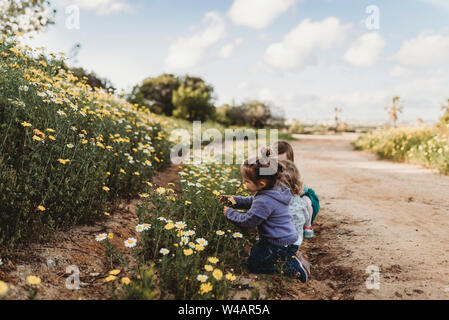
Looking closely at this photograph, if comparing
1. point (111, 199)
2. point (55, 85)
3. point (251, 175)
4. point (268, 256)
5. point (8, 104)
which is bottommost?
point (268, 256)

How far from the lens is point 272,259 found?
292cm

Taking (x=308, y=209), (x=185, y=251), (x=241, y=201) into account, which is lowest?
(x=185, y=251)

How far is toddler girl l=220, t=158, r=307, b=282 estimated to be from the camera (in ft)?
9.50

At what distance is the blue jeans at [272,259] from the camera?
2887mm

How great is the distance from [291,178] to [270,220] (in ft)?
1.60

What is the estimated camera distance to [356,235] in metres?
3.83

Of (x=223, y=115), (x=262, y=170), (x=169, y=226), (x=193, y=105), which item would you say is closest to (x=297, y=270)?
(x=262, y=170)

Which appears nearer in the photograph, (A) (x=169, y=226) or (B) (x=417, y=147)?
(A) (x=169, y=226)

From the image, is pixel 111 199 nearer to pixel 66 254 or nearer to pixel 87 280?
pixel 66 254

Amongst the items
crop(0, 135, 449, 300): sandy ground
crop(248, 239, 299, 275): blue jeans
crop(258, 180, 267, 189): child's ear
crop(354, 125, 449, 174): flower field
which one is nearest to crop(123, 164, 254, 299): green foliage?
crop(248, 239, 299, 275): blue jeans

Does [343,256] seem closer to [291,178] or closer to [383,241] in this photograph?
[383,241]

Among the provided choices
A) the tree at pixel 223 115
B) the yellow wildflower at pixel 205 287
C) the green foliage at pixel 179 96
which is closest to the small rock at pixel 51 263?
the yellow wildflower at pixel 205 287

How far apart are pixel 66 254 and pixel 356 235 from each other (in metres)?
3.18
